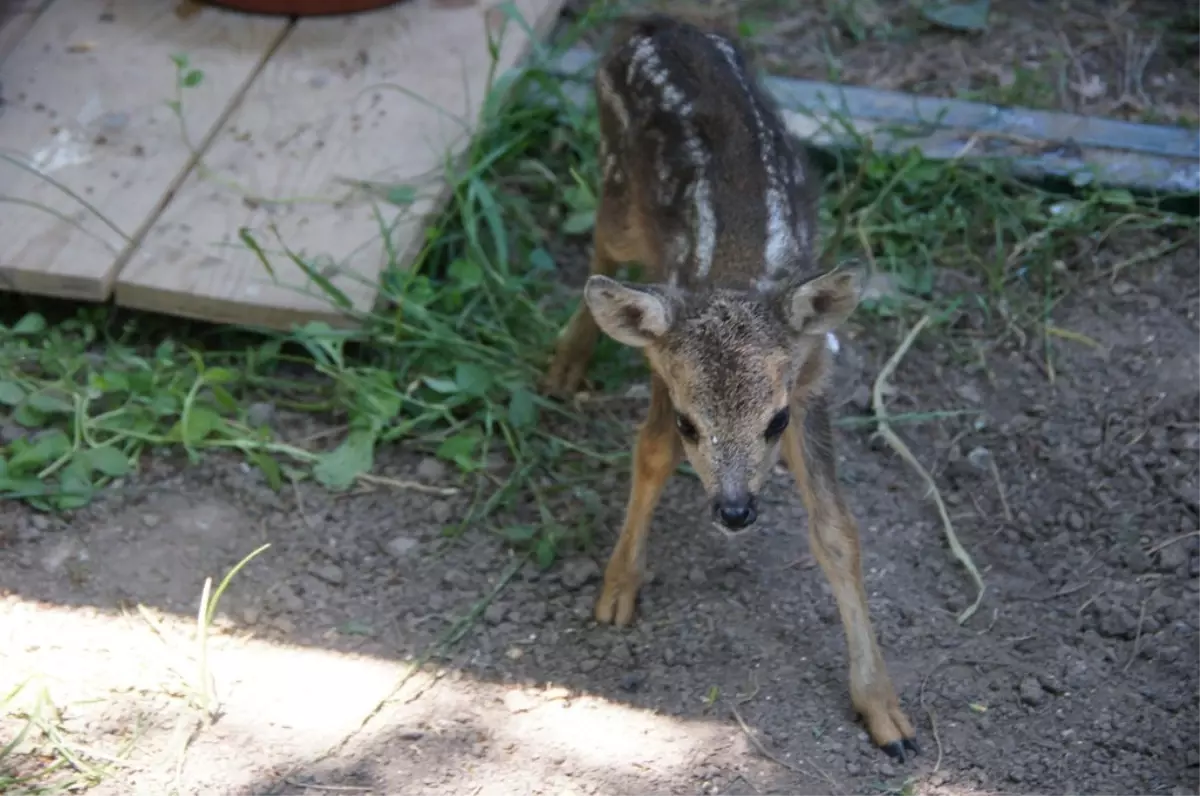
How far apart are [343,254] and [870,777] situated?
2.23 m

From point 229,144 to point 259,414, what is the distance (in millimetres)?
1026

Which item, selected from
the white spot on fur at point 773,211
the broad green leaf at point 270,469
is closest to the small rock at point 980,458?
the white spot on fur at point 773,211

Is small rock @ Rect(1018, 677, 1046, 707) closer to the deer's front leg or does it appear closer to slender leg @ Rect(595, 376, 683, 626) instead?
the deer's front leg

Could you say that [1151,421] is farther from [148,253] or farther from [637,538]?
[148,253]

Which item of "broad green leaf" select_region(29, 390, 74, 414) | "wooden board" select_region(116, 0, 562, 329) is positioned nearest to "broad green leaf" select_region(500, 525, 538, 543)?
"wooden board" select_region(116, 0, 562, 329)

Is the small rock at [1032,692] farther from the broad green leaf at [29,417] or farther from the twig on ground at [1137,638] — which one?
the broad green leaf at [29,417]

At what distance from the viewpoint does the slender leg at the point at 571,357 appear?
4.54m

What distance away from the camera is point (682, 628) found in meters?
3.89

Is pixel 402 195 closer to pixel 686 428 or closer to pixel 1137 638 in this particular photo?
pixel 686 428

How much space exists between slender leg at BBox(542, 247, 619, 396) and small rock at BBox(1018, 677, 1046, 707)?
159 cm

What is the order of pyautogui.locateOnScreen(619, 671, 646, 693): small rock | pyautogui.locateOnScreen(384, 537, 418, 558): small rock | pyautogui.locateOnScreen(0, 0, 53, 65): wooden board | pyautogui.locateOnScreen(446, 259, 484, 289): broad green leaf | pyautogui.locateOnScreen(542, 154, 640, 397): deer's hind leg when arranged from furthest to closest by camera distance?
pyautogui.locateOnScreen(0, 0, 53, 65): wooden board < pyautogui.locateOnScreen(446, 259, 484, 289): broad green leaf < pyautogui.locateOnScreen(542, 154, 640, 397): deer's hind leg < pyautogui.locateOnScreen(384, 537, 418, 558): small rock < pyautogui.locateOnScreen(619, 671, 646, 693): small rock

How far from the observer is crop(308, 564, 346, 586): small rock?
3.98 m

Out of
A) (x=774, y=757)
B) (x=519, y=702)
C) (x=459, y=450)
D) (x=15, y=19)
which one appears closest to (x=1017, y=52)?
(x=459, y=450)

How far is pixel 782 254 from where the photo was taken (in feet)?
12.8
